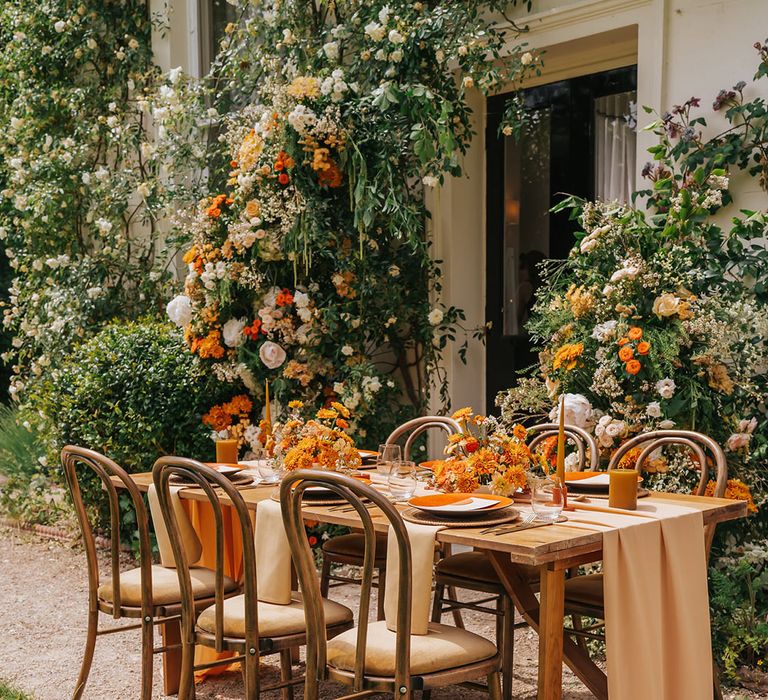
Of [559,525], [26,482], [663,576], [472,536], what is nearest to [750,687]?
[663,576]

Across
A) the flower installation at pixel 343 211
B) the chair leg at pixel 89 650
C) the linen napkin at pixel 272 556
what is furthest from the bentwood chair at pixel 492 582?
the flower installation at pixel 343 211

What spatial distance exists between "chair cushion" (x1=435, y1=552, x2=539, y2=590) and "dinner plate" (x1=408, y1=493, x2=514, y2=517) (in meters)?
0.55

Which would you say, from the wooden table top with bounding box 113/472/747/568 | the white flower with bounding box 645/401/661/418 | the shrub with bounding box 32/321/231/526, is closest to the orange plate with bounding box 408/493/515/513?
the wooden table top with bounding box 113/472/747/568

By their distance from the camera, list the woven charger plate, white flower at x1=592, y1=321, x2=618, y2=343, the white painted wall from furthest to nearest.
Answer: the white painted wall
white flower at x1=592, y1=321, x2=618, y2=343
the woven charger plate

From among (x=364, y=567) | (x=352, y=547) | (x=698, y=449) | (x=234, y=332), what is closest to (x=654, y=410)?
(x=698, y=449)

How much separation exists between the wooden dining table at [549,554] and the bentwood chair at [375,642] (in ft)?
0.58

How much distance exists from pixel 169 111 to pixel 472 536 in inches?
190

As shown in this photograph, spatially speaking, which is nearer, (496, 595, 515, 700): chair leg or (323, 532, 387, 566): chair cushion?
(496, 595, 515, 700): chair leg

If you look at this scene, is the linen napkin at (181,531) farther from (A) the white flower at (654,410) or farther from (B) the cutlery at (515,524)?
(A) the white flower at (654,410)

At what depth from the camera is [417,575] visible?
2.80 m

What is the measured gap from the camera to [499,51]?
568 cm

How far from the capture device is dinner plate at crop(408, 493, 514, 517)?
9.73 feet

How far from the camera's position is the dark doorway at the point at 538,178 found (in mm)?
5625

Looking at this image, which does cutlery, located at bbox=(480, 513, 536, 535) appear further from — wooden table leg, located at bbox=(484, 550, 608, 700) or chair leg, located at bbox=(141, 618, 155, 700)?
chair leg, located at bbox=(141, 618, 155, 700)
